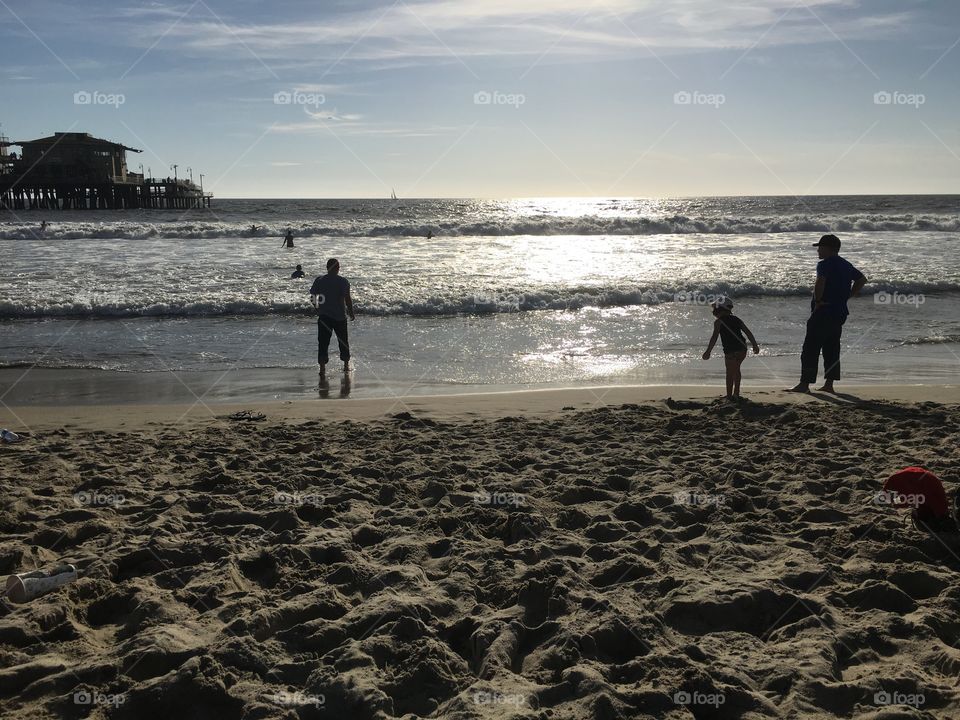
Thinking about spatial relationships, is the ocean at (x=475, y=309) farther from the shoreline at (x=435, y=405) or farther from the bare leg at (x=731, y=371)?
the bare leg at (x=731, y=371)

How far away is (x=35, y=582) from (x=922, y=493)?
16.5 feet

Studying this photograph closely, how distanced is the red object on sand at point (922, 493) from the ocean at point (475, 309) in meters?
5.66

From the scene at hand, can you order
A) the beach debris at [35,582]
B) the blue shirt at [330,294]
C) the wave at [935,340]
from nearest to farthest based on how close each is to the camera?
the beach debris at [35,582]
the blue shirt at [330,294]
the wave at [935,340]

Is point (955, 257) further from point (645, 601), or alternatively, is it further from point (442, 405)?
point (645, 601)

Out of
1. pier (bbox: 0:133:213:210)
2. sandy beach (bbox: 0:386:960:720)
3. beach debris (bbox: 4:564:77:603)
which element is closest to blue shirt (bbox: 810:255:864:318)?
sandy beach (bbox: 0:386:960:720)

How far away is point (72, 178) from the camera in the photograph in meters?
65.9

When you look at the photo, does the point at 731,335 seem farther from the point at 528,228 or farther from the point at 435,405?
the point at 528,228

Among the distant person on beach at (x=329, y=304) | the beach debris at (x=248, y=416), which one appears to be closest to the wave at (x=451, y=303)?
the distant person on beach at (x=329, y=304)

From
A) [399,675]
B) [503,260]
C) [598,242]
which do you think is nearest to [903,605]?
[399,675]

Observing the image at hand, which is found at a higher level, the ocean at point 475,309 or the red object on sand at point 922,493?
the ocean at point 475,309

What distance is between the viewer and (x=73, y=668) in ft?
10.7

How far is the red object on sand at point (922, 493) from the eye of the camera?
14.9 feet

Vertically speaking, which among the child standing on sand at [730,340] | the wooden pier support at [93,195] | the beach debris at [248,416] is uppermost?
the wooden pier support at [93,195]

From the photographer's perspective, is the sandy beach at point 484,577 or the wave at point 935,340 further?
the wave at point 935,340
